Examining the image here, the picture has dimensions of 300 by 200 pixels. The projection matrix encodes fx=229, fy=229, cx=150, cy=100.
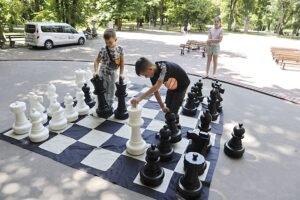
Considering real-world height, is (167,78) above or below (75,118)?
above

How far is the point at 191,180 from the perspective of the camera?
197 centimetres

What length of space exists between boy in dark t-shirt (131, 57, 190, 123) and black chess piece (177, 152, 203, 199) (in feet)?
2.55

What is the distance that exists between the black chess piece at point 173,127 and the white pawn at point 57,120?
1.34 metres

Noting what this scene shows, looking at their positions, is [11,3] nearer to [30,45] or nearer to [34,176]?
[30,45]

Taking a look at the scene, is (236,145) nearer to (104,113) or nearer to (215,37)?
(104,113)

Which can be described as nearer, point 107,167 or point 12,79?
point 107,167

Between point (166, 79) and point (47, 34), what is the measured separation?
28.1 ft

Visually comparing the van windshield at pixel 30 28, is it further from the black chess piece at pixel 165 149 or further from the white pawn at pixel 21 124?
the black chess piece at pixel 165 149

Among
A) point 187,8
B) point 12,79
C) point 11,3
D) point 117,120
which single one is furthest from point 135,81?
point 187,8

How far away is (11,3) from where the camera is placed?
10.9 meters

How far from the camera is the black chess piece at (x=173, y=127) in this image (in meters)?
2.62

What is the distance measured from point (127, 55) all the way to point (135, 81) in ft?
11.8

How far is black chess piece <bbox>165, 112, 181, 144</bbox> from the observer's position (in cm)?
262

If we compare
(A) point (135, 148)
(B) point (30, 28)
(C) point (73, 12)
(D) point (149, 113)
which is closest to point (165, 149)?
(A) point (135, 148)
